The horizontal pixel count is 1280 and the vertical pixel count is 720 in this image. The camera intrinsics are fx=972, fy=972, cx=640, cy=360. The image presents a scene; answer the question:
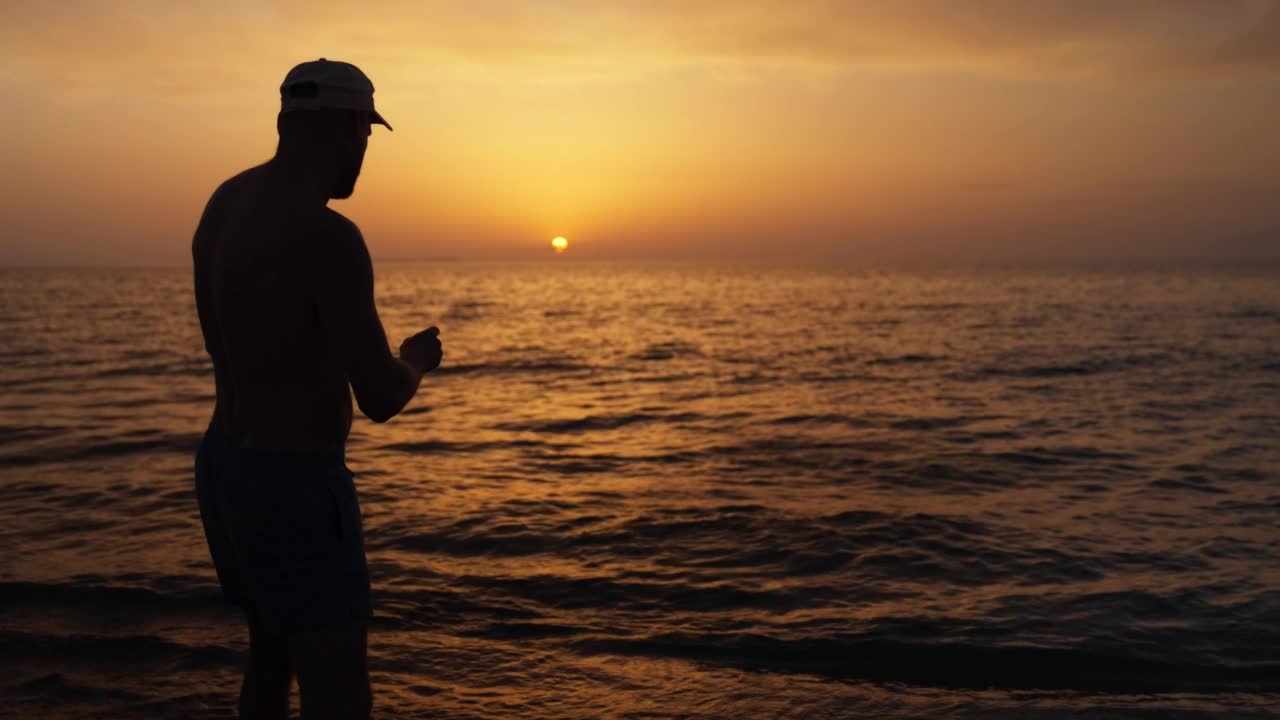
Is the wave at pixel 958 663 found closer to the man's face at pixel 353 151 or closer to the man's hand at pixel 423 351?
the man's hand at pixel 423 351

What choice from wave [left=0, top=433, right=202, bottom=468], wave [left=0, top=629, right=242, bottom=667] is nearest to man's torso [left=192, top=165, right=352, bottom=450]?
wave [left=0, top=629, right=242, bottom=667]

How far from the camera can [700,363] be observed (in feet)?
87.7

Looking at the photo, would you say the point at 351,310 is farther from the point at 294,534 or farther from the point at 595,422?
the point at 595,422

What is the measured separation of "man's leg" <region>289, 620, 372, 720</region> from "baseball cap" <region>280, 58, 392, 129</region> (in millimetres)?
1339

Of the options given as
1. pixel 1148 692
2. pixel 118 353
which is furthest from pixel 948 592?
pixel 118 353

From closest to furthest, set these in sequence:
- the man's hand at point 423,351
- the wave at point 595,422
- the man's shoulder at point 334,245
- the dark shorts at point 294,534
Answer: the man's shoulder at point 334,245 < the dark shorts at point 294,534 < the man's hand at point 423,351 < the wave at point 595,422

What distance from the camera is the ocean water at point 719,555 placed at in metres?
4.99

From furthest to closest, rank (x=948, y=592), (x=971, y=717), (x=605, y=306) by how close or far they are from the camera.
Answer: (x=605, y=306), (x=948, y=592), (x=971, y=717)

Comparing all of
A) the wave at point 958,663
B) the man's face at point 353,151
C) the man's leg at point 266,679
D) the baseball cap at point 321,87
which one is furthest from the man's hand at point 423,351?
the wave at point 958,663

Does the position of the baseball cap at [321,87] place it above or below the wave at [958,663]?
above

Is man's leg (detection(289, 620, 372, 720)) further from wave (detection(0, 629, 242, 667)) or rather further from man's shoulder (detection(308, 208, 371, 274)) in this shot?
wave (detection(0, 629, 242, 667))

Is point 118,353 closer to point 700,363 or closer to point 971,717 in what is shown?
point 700,363

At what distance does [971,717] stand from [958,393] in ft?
51.2

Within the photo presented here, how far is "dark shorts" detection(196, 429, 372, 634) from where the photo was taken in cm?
246
